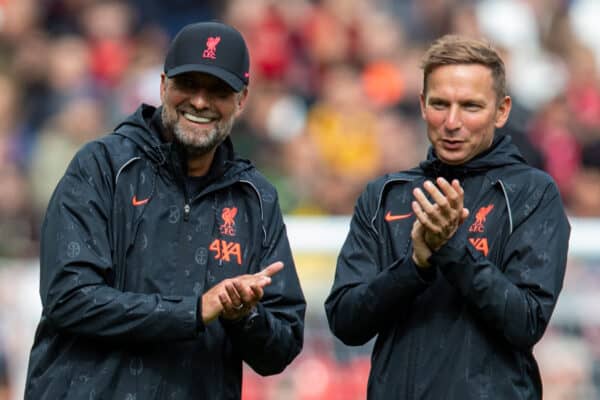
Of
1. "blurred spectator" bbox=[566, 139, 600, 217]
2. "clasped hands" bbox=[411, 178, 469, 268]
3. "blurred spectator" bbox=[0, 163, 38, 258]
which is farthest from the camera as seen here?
"blurred spectator" bbox=[566, 139, 600, 217]

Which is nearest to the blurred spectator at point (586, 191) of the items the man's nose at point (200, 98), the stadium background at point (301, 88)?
the stadium background at point (301, 88)

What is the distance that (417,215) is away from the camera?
4.62 metres

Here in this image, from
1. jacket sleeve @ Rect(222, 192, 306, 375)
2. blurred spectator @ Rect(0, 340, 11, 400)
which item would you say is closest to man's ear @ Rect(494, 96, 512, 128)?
jacket sleeve @ Rect(222, 192, 306, 375)

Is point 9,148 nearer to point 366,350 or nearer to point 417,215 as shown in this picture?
point 366,350

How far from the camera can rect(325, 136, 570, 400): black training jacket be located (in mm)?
4688

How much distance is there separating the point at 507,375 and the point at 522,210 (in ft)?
1.83

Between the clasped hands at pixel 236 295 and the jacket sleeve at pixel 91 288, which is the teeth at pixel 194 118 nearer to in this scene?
the jacket sleeve at pixel 91 288

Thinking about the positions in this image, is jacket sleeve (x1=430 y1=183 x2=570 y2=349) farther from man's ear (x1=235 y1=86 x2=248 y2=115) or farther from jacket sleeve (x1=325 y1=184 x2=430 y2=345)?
man's ear (x1=235 y1=86 x2=248 y2=115)

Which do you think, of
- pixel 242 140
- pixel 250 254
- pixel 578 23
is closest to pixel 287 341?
pixel 250 254

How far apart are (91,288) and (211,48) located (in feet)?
3.05

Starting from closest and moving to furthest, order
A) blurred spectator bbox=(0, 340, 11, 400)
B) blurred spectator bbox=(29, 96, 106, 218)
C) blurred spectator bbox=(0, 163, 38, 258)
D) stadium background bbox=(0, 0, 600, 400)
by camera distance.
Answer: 1. blurred spectator bbox=(0, 340, 11, 400)
2. blurred spectator bbox=(0, 163, 38, 258)
3. stadium background bbox=(0, 0, 600, 400)
4. blurred spectator bbox=(29, 96, 106, 218)

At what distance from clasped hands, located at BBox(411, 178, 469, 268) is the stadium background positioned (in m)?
3.97

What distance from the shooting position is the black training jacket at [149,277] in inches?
188

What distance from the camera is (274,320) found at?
498 cm
